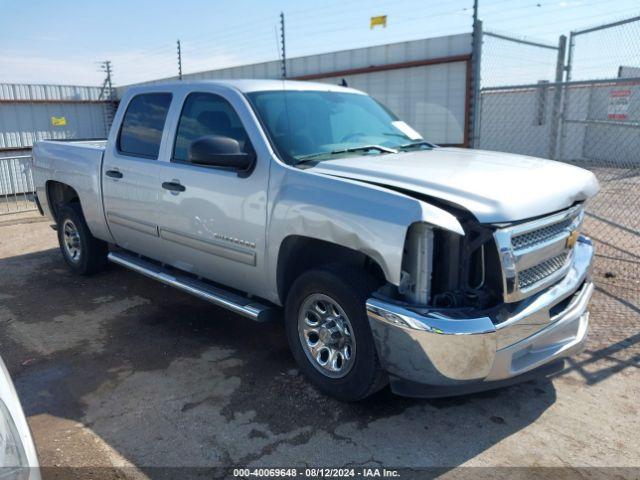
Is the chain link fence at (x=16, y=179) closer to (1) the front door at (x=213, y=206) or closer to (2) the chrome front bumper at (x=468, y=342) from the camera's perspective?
(1) the front door at (x=213, y=206)

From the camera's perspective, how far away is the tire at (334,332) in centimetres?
318

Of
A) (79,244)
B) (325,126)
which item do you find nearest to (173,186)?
(325,126)

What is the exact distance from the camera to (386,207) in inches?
117

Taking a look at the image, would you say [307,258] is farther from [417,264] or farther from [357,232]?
[417,264]

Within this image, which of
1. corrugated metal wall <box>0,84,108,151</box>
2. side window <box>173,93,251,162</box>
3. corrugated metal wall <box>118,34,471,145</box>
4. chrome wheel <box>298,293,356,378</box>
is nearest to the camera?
chrome wheel <box>298,293,356,378</box>

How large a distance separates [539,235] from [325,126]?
6.00 ft

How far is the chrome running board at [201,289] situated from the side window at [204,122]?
1.02m

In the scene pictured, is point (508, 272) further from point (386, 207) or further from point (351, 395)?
point (351, 395)

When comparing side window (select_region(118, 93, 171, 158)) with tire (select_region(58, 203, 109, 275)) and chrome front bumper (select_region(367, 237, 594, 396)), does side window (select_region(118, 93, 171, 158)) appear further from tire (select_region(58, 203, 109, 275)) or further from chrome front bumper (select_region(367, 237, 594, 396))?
chrome front bumper (select_region(367, 237, 594, 396))

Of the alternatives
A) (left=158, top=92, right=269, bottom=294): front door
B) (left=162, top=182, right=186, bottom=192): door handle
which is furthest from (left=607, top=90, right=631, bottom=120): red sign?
(left=162, top=182, right=186, bottom=192): door handle

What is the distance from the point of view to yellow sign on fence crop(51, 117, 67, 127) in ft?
53.2

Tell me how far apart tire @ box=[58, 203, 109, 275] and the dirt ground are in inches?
50.5

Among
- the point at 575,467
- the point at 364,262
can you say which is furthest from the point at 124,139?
the point at 575,467

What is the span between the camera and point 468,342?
2787 millimetres
